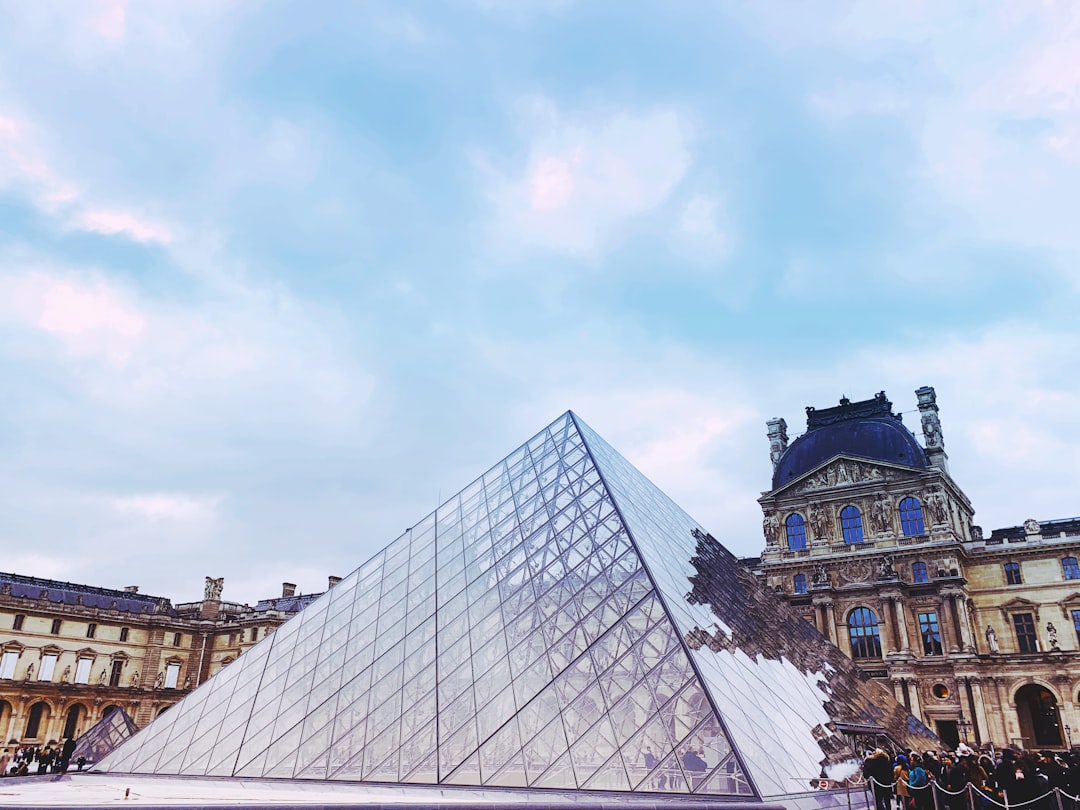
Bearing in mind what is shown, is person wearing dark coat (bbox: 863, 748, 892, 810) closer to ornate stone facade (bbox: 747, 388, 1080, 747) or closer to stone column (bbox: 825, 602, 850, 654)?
ornate stone facade (bbox: 747, 388, 1080, 747)

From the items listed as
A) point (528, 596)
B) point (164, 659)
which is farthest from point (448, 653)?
point (164, 659)

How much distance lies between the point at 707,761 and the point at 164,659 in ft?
162

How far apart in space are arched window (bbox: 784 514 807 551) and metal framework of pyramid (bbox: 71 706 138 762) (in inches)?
1331

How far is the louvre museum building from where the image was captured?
909cm

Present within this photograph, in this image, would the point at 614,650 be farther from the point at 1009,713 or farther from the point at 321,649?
the point at 1009,713

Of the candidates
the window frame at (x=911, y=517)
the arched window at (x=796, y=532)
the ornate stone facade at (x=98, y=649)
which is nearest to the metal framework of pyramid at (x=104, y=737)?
the ornate stone facade at (x=98, y=649)

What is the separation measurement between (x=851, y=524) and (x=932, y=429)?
7.07 meters

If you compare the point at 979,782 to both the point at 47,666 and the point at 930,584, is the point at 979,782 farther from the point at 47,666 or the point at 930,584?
the point at 47,666

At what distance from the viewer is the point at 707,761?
8.42m

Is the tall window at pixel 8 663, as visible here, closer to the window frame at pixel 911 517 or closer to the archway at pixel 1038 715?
the window frame at pixel 911 517

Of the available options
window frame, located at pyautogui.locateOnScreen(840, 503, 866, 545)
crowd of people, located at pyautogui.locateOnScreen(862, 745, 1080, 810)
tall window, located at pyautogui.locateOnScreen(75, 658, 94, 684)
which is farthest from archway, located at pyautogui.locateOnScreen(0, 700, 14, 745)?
window frame, located at pyautogui.locateOnScreen(840, 503, 866, 545)

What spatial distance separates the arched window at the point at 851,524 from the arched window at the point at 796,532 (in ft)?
6.99

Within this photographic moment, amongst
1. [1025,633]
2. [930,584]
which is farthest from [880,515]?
[1025,633]

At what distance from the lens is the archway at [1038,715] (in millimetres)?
34281
